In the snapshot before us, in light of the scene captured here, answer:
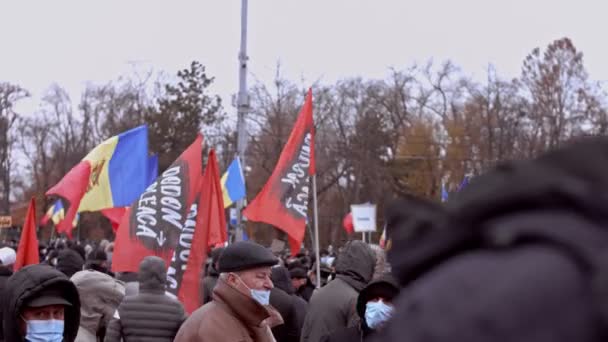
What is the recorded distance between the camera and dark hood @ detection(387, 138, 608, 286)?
3.54ft

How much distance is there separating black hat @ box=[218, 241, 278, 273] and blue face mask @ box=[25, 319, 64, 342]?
131cm

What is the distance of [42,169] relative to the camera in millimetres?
76438

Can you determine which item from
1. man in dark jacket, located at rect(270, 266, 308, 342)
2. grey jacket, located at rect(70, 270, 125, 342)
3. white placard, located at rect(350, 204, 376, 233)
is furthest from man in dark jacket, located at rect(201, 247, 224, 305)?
white placard, located at rect(350, 204, 376, 233)

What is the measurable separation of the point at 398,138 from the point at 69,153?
24546 mm

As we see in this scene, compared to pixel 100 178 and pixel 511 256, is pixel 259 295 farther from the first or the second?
pixel 100 178

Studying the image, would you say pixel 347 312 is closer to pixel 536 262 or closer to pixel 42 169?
pixel 536 262

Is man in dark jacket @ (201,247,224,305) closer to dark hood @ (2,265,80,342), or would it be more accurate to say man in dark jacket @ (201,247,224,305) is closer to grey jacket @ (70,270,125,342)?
grey jacket @ (70,270,125,342)

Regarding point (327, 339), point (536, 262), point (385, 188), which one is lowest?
point (327, 339)

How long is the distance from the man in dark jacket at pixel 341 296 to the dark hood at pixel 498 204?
21.9 ft

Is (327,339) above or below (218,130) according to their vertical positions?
below

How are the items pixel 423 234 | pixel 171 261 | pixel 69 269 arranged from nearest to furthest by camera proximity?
pixel 423 234
pixel 171 261
pixel 69 269

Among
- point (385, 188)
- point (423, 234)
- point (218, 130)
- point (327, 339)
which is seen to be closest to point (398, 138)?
point (385, 188)

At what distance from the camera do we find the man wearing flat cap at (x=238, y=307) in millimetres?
5793

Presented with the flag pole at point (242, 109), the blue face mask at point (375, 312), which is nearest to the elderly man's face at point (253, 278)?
the blue face mask at point (375, 312)
